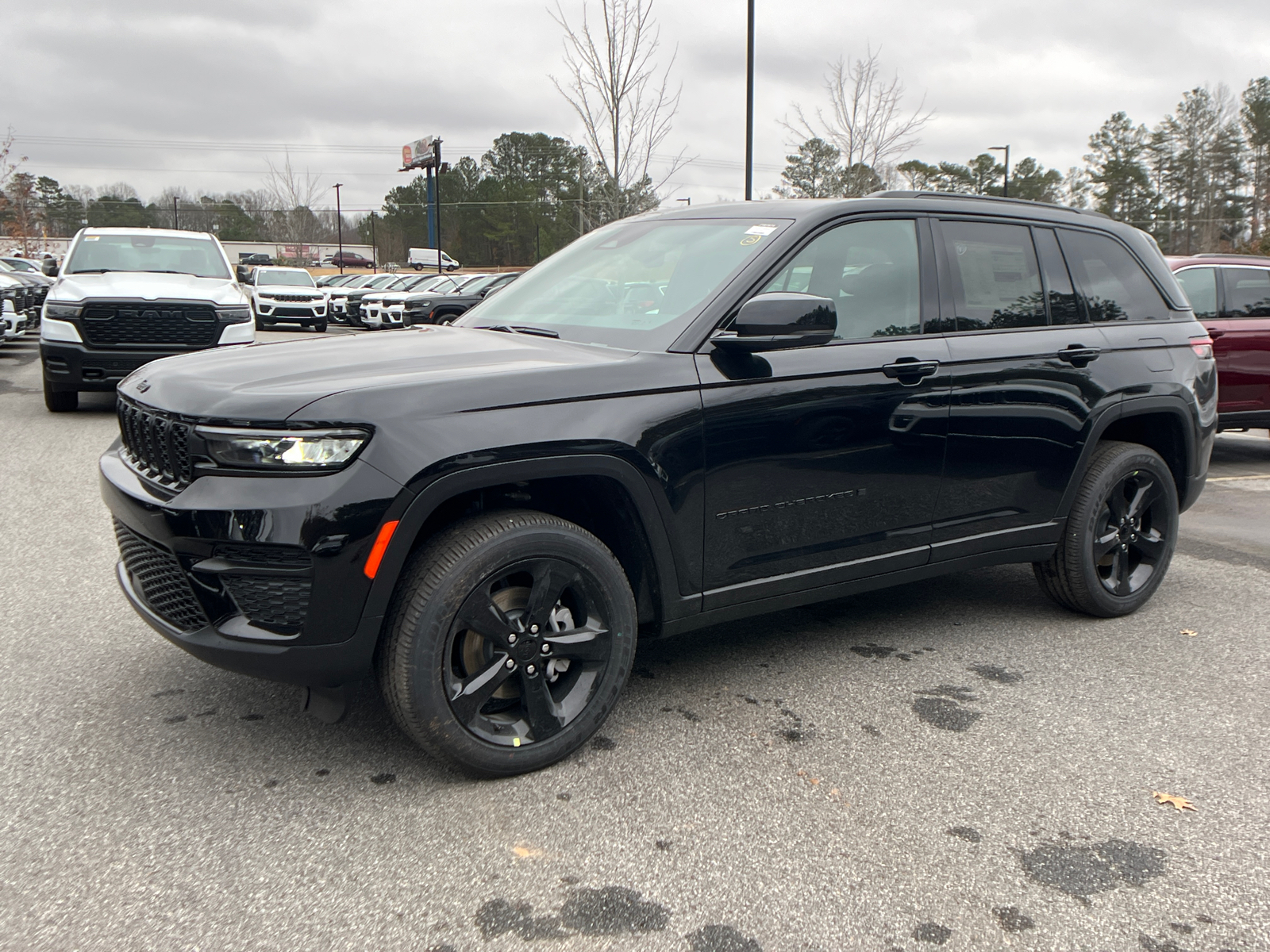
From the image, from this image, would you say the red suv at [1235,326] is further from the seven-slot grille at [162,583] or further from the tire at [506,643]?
the seven-slot grille at [162,583]

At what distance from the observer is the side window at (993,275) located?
157 inches

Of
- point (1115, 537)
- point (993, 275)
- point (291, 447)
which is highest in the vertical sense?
point (993, 275)

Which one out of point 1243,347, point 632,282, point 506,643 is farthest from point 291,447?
point 1243,347

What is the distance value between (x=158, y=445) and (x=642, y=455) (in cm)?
141

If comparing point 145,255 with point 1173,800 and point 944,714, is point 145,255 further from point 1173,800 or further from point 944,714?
point 1173,800

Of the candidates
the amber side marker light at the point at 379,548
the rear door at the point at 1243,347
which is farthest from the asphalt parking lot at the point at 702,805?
the rear door at the point at 1243,347

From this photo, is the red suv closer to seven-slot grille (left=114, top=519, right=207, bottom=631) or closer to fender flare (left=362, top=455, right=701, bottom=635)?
fender flare (left=362, top=455, right=701, bottom=635)

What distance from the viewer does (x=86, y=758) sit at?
10.0 ft

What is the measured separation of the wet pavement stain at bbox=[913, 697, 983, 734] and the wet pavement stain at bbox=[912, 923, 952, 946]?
1124mm

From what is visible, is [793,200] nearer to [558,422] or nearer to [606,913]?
[558,422]

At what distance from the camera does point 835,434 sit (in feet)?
11.4

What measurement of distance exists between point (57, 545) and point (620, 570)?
12.7 feet

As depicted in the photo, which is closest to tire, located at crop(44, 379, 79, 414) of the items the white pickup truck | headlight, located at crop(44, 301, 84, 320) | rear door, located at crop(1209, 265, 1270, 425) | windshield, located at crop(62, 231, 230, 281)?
the white pickup truck

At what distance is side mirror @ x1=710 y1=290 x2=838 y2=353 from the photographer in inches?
123
